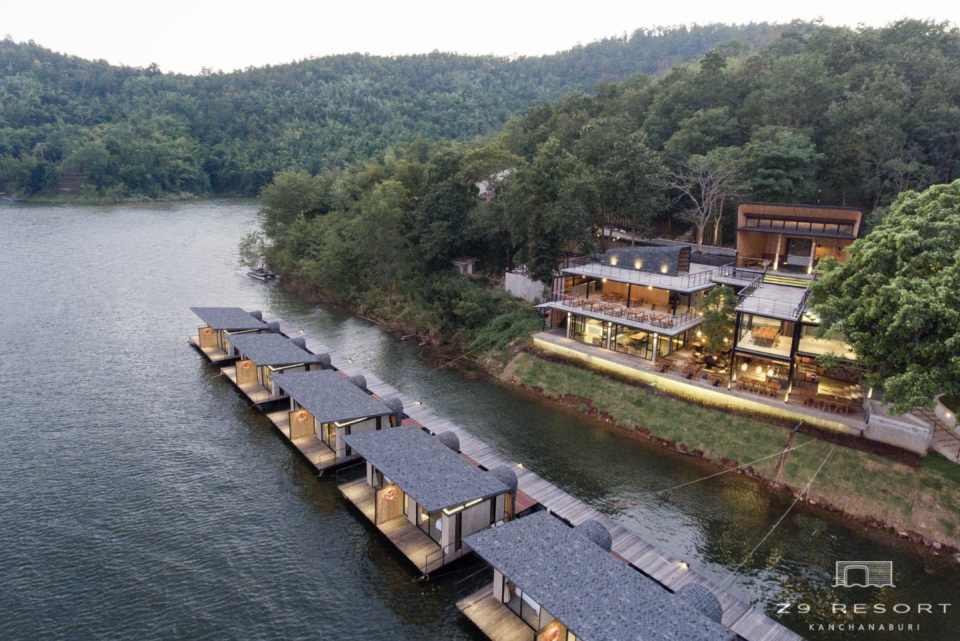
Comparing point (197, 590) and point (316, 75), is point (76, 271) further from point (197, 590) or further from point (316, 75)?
point (316, 75)

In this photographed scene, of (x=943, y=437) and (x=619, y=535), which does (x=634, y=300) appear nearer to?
(x=943, y=437)

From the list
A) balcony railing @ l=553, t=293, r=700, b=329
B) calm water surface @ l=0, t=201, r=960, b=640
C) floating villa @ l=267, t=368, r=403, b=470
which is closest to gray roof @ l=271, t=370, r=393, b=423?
floating villa @ l=267, t=368, r=403, b=470

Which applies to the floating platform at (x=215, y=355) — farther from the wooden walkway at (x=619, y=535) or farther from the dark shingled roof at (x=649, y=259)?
the dark shingled roof at (x=649, y=259)

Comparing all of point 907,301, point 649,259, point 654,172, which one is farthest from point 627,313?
point 907,301

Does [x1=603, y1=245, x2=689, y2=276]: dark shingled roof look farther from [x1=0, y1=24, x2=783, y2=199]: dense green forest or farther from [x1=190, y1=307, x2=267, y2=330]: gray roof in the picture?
[x1=0, y1=24, x2=783, y2=199]: dense green forest

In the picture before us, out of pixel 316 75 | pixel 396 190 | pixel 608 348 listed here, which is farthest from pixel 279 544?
pixel 316 75

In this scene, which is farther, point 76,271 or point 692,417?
point 76,271
